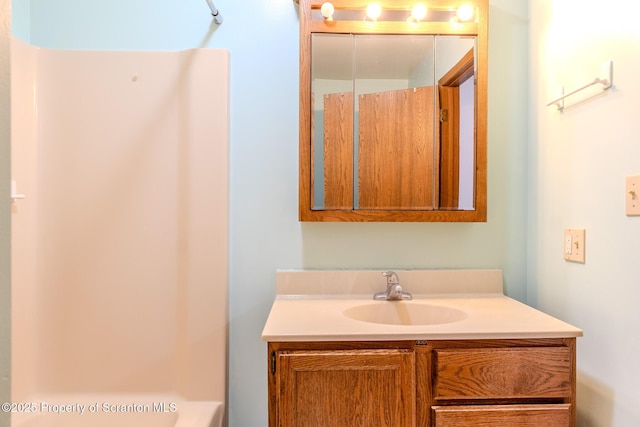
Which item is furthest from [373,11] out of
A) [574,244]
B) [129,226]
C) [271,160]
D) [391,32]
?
[129,226]

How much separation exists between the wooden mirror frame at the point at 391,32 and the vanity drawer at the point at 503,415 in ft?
2.22

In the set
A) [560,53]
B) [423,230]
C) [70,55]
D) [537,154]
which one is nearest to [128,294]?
[70,55]

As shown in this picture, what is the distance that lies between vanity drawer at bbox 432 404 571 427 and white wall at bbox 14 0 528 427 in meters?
0.59

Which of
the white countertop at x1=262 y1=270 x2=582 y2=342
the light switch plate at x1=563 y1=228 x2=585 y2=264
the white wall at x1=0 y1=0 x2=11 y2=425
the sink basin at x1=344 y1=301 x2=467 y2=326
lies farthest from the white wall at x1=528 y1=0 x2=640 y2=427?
the white wall at x1=0 y1=0 x2=11 y2=425

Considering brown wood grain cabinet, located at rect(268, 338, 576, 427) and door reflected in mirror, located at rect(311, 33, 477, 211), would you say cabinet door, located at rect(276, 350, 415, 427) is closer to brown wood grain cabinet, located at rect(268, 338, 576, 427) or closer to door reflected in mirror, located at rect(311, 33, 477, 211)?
brown wood grain cabinet, located at rect(268, 338, 576, 427)

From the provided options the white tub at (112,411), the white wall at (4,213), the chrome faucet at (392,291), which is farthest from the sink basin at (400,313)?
the white wall at (4,213)

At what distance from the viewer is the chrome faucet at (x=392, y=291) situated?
1.42 m

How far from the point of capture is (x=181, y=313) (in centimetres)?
147

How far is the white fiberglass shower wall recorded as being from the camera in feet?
4.79

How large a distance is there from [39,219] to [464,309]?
1.67 m

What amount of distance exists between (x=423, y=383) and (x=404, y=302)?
399 millimetres

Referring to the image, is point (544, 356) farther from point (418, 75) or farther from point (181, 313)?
point (181, 313)

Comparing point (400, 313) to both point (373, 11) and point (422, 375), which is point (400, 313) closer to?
point (422, 375)

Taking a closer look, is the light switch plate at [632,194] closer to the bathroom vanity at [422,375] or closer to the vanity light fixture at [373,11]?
the bathroom vanity at [422,375]
